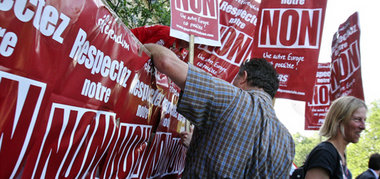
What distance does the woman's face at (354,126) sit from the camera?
2580 millimetres

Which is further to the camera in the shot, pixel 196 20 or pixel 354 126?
pixel 196 20

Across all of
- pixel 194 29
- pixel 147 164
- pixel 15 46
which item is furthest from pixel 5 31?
pixel 194 29

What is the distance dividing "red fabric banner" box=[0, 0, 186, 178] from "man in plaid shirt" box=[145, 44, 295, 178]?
11.7 inches

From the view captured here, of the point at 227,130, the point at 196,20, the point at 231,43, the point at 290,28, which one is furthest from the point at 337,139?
the point at 290,28

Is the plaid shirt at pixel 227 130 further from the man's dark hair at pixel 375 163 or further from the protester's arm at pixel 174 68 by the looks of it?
the man's dark hair at pixel 375 163

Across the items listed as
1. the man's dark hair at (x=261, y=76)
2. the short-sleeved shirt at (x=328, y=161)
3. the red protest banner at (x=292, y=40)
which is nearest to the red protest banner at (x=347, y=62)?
the red protest banner at (x=292, y=40)

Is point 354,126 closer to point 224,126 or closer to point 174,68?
point 224,126

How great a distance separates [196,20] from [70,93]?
1769mm

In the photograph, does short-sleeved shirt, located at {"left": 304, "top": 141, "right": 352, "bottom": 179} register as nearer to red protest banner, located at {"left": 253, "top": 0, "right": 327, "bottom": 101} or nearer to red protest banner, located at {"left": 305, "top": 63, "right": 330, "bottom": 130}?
red protest banner, located at {"left": 253, "top": 0, "right": 327, "bottom": 101}

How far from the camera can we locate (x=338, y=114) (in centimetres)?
268

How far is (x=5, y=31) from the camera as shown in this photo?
0.92m

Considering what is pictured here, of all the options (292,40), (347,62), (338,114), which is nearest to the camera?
(338,114)

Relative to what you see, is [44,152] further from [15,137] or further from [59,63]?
[59,63]

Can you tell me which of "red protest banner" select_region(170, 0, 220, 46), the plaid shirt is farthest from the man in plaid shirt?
A: "red protest banner" select_region(170, 0, 220, 46)
